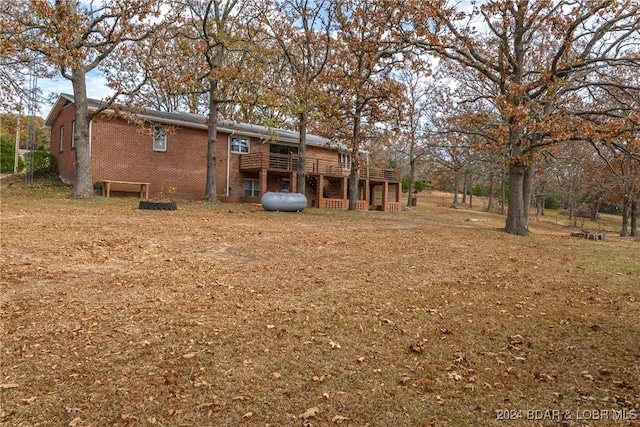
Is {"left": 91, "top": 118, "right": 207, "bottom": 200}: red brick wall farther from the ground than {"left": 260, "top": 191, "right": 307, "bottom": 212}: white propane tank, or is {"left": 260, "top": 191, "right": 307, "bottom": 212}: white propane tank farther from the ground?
{"left": 91, "top": 118, "right": 207, "bottom": 200}: red brick wall

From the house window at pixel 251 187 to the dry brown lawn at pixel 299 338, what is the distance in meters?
18.0

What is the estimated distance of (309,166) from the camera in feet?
93.9

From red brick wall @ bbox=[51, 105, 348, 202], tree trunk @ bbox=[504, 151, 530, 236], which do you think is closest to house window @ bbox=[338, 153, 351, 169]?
red brick wall @ bbox=[51, 105, 348, 202]

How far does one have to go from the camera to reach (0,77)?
56.6ft

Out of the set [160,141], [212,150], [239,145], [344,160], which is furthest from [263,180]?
[344,160]

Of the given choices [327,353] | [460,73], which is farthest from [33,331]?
[460,73]

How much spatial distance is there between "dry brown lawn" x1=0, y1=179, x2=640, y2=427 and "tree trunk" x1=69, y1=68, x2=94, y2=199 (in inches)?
335

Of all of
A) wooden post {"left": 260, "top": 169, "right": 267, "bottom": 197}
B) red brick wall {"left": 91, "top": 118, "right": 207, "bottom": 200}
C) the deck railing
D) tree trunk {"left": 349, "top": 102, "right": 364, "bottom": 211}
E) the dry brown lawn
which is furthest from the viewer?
the deck railing

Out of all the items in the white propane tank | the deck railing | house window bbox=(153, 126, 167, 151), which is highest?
house window bbox=(153, 126, 167, 151)

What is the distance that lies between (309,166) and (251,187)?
15.0ft

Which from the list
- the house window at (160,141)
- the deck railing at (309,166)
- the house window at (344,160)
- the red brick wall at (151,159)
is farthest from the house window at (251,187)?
the house window at (344,160)

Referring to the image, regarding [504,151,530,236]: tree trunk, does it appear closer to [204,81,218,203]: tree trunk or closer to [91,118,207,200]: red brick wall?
[204,81,218,203]: tree trunk

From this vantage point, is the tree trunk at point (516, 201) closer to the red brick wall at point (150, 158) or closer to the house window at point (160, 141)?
the red brick wall at point (150, 158)

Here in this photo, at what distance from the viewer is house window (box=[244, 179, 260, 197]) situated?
2648cm
